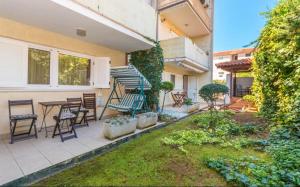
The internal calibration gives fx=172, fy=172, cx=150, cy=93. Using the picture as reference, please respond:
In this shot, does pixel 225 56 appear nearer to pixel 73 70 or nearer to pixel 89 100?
pixel 89 100

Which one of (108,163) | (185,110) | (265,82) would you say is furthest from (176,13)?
(108,163)

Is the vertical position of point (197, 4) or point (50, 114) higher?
point (197, 4)

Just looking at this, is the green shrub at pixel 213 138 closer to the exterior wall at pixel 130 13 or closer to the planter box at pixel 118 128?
the planter box at pixel 118 128

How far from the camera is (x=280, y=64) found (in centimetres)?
535

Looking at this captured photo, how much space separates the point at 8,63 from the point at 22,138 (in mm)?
2038

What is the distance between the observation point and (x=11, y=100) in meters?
4.71

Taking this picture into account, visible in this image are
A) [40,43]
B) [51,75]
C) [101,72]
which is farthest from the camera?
[101,72]

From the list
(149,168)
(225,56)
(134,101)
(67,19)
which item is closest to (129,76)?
(134,101)

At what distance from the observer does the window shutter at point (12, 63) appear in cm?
449

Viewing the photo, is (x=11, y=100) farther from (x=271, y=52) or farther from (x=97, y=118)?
(x=271, y=52)

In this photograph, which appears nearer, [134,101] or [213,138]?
[213,138]

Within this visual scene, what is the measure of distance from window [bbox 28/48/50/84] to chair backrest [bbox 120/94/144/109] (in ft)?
8.86

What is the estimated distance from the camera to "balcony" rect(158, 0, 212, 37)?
9.74 metres

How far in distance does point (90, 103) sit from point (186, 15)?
8.38m
